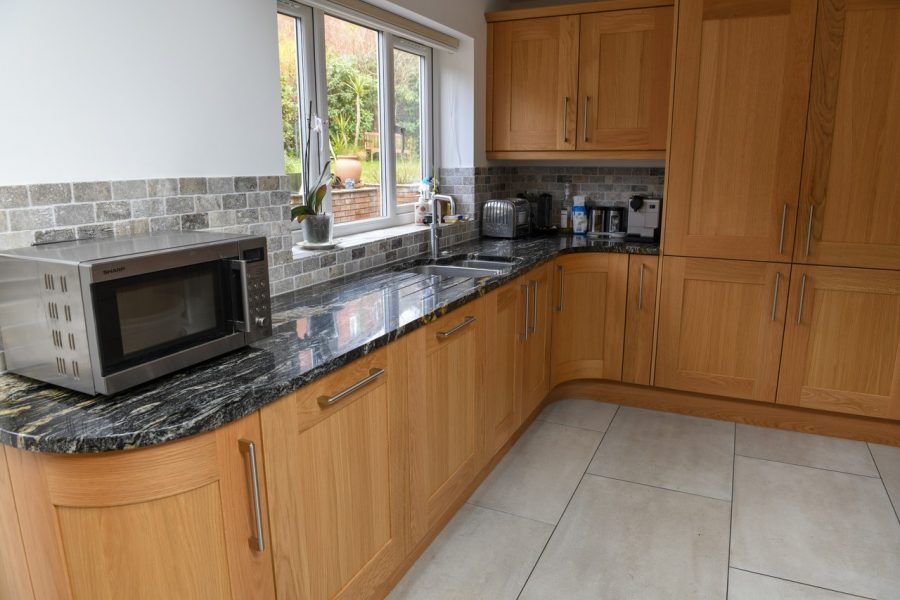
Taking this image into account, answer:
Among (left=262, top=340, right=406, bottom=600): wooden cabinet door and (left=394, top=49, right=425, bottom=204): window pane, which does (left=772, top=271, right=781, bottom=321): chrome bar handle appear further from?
(left=262, top=340, right=406, bottom=600): wooden cabinet door

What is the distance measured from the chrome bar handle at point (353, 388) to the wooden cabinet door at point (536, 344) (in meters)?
1.29

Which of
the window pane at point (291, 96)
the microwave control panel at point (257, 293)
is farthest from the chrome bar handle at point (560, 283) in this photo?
the microwave control panel at point (257, 293)

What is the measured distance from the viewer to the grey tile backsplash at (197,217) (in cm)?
149

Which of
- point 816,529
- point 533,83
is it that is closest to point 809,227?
point 816,529

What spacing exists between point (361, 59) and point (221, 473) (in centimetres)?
228

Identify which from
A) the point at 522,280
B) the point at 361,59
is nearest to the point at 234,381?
the point at 522,280

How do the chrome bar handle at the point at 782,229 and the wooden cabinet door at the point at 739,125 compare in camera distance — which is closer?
the wooden cabinet door at the point at 739,125

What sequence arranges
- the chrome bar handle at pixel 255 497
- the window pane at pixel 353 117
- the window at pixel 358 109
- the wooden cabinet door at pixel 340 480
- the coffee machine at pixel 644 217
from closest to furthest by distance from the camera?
the chrome bar handle at pixel 255 497 → the wooden cabinet door at pixel 340 480 → the window at pixel 358 109 → the window pane at pixel 353 117 → the coffee machine at pixel 644 217

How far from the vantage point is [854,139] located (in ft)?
9.22

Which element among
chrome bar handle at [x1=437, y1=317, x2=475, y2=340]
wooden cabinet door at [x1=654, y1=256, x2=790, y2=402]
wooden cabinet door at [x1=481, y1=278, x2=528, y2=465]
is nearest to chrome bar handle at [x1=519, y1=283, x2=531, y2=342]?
wooden cabinet door at [x1=481, y1=278, x2=528, y2=465]

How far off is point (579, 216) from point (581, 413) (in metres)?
1.17

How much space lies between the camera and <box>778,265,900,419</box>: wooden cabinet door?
2.91 metres

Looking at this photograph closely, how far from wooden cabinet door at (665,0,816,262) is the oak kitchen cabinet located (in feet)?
1.04

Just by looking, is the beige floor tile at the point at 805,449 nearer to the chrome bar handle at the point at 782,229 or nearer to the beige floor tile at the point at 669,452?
the beige floor tile at the point at 669,452
